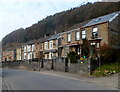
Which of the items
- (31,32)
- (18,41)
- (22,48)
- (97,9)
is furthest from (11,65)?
(18,41)

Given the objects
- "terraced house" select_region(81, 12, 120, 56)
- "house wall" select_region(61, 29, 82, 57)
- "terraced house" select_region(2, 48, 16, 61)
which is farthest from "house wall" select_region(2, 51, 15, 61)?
"terraced house" select_region(81, 12, 120, 56)

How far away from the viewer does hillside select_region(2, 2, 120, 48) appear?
44.6m

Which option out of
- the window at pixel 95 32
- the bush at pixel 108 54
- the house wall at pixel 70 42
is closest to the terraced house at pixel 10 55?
the house wall at pixel 70 42

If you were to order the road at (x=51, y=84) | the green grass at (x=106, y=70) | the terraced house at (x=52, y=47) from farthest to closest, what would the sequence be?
1. the terraced house at (x=52, y=47)
2. the green grass at (x=106, y=70)
3. the road at (x=51, y=84)

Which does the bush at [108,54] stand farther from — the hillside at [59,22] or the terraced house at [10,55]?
the terraced house at [10,55]

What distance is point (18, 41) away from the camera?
125500mm

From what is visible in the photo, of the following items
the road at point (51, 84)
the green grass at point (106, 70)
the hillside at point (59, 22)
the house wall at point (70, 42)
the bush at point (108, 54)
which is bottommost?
the road at point (51, 84)

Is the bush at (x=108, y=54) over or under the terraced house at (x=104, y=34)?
under

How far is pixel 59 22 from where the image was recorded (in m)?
79.2

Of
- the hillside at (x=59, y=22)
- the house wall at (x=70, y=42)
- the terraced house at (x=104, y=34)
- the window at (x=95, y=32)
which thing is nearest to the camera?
the terraced house at (x=104, y=34)

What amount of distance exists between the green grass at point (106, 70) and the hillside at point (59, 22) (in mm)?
20631

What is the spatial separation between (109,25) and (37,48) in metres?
30.5

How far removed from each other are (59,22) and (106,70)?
60.4 metres

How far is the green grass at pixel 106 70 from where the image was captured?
64.8 ft
